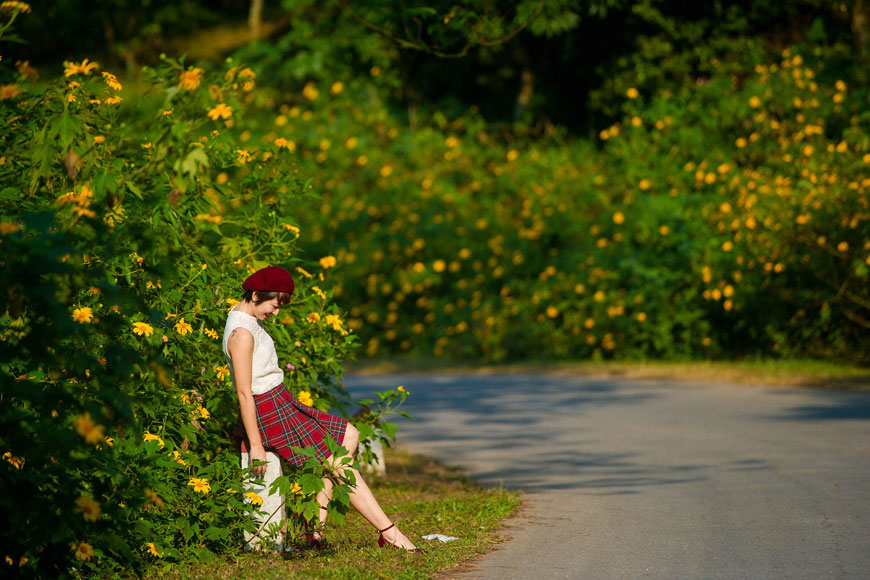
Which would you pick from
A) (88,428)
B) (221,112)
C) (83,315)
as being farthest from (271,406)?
(221,112)

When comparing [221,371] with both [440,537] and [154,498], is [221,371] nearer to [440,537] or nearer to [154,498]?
[154,498]

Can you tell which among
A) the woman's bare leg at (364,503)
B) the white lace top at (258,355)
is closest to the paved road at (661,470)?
the woman's bare leg at (364,503)

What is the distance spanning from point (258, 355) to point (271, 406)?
28 centimetres

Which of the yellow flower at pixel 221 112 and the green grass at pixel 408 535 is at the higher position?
the yellow flower at pixel 221 112

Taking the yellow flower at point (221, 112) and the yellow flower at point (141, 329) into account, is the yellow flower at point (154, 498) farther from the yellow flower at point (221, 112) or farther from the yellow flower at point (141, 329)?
the yellow flower at point (221, 112)

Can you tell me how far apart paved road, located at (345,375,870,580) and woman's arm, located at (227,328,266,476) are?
4.04 ft

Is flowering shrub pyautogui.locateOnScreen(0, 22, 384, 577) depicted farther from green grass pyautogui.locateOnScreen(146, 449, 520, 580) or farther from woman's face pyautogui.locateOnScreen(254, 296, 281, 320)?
woman's face pyautogui.locateOnScreen(254, 296, 281, 320)

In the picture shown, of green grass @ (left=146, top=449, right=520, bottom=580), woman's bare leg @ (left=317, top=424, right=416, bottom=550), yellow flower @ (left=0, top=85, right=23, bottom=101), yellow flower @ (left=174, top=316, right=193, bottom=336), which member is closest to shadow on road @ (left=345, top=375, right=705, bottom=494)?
green grass @ (left=146, top=449, right=520, bottom=580)

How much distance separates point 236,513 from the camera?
571 centimetres

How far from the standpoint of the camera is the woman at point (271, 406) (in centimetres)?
557

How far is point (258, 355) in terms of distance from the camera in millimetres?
5684

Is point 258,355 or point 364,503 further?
point 364,503

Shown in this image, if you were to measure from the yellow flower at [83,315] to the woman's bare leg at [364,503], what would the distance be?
4.87 ft

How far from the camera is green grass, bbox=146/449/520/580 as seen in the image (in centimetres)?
545
